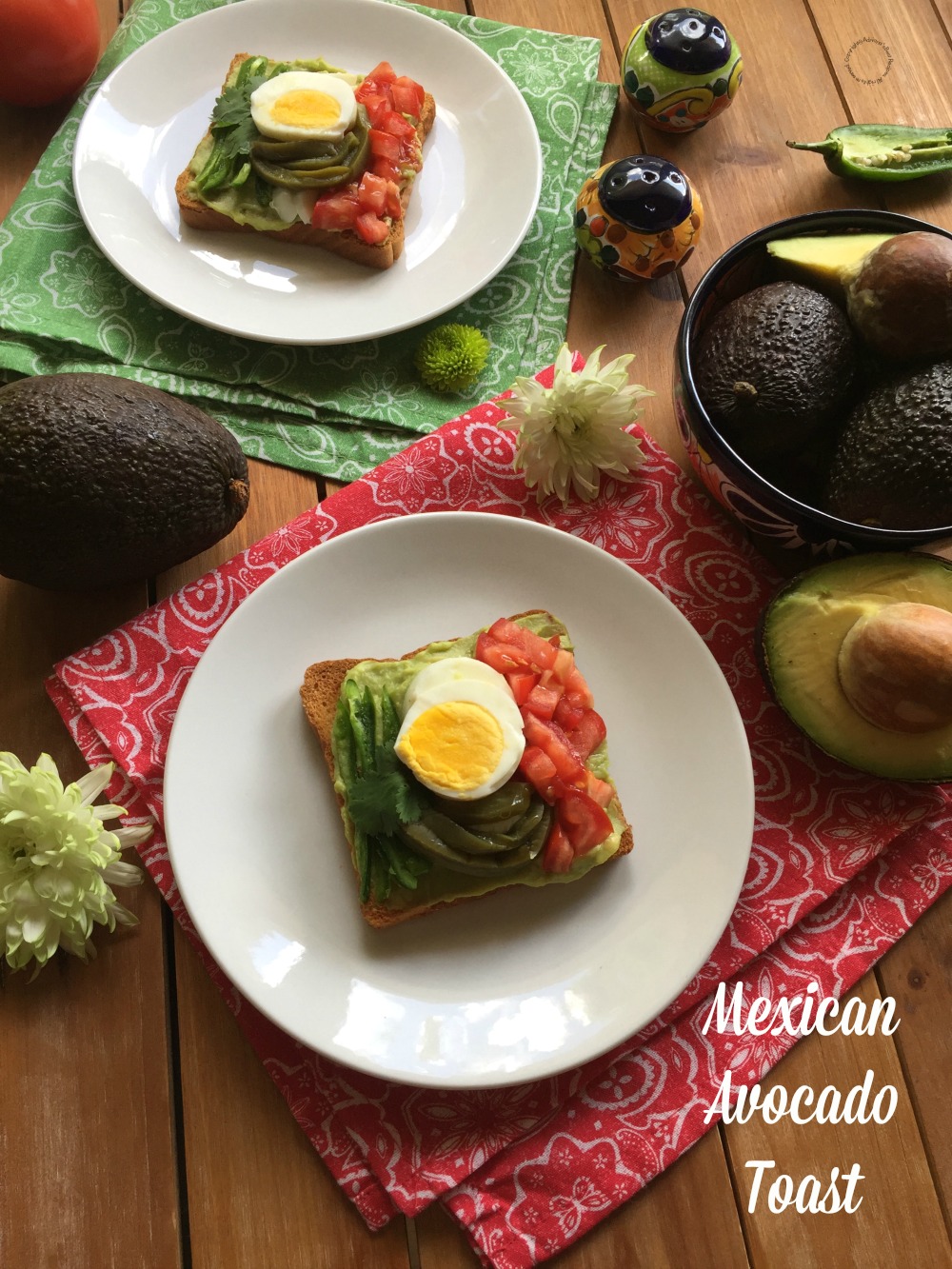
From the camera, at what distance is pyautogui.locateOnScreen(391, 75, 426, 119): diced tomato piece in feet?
6.89

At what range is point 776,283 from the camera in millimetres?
1743

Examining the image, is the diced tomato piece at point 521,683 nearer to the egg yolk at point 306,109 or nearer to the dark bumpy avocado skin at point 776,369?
the dark bumpy avocado skin at point 776,369

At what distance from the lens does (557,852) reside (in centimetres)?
157

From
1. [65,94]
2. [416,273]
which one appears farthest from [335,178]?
[65,94]

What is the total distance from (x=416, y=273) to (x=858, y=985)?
1.67 metres

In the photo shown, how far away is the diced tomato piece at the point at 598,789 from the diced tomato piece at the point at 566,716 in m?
0.08

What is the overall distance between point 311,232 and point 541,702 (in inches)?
45.3

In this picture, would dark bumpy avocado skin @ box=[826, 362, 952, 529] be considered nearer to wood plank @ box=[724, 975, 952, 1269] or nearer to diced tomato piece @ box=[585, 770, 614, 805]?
diced tomato piece @ box=[585, 770, 614, 805]

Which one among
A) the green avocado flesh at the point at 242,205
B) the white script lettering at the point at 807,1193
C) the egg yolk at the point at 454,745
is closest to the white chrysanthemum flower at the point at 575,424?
the egg yolk at the point at 454,745

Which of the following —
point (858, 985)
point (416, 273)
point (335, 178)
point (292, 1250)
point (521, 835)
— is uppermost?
point (335, 178)

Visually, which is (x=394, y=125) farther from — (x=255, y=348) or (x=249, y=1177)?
(x=249, y=1177)

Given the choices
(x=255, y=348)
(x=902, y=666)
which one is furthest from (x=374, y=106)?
(x=902, y=666)

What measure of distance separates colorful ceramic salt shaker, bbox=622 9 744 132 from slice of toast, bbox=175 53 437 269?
23.1 inches

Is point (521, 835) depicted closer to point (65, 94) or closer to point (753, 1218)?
point (753, 1218)
